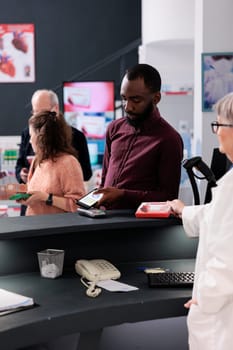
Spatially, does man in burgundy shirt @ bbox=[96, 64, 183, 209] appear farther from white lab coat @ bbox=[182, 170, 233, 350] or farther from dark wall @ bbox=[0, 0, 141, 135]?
dark wall @ bbox=[0, 0, 141, 135]

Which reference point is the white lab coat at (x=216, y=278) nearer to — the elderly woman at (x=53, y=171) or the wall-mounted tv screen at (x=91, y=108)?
the elderly woman at (x=53, y=171)

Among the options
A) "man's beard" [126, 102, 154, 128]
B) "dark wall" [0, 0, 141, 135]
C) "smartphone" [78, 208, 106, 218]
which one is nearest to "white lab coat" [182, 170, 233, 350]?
"smartphone" [78, 208, 106, 218]

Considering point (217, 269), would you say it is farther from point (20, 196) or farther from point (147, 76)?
point (20, 196)

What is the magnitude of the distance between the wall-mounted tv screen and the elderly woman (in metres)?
4.42

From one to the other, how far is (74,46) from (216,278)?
6.74m

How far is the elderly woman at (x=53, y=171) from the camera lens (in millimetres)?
3555

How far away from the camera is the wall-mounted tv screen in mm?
8211

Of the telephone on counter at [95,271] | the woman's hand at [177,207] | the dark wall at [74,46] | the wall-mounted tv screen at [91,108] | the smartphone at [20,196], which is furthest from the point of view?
the dark wall at [74,46]

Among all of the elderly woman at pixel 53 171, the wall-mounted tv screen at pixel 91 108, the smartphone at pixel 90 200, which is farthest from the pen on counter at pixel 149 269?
the wall-mounted tv screen at pixel 91 108

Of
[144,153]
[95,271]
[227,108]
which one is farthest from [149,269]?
[227,108]

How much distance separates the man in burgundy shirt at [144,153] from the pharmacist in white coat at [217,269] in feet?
2.66

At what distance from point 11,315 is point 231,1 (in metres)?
3.89

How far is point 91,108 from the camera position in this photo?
325 inches

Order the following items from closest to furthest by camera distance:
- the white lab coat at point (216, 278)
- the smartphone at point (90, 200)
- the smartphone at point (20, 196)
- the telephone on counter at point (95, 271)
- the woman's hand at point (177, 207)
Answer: the white lab coat at point (216, 278)
the telephone on counter at point (95, 271)
the woman's hand at point (177, 207)
the smartphone at point (90, 200)
the smartphone at point (20, 196)
